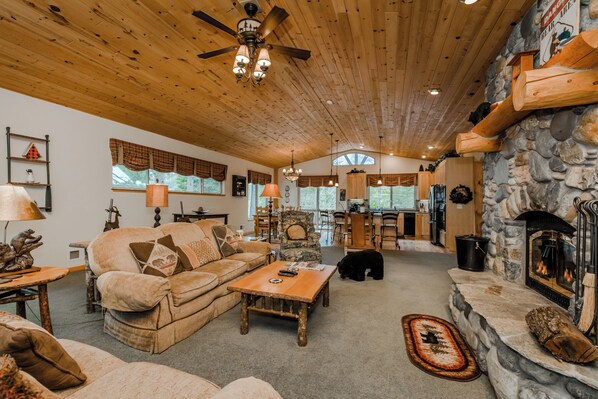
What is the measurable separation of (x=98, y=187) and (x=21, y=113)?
1435mm

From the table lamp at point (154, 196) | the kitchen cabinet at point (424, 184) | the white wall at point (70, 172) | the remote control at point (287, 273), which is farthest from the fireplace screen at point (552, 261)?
the kitchen cabinet at point (424, 184)

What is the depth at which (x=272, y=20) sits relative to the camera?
2.30 metres

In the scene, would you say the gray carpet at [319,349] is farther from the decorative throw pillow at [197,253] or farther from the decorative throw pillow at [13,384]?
the decorative throw pillow at [13,384]

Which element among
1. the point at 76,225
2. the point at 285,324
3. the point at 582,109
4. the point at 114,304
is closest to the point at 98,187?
the point at 76,225

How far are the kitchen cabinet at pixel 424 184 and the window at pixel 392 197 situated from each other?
609 mm

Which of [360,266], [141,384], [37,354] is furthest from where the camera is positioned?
[360,266]

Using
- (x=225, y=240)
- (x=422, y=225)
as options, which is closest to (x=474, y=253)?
(x=225, y=240)

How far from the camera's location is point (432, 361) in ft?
6.86

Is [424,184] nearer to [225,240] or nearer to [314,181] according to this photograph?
[314,181]

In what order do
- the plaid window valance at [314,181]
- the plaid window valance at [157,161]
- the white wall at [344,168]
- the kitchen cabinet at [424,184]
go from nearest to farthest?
the plaid window valance at [157,161], the kitchen cabinet at [424,184], the white wall at [344,168], the plaid window valance at [314,181]

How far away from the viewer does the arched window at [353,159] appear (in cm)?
1085

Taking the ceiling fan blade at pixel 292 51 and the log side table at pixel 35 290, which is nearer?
the log side table at pixel 35 290

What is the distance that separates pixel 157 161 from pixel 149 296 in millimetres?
4546

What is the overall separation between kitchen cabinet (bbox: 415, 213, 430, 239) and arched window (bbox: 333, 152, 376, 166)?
9.00ft
